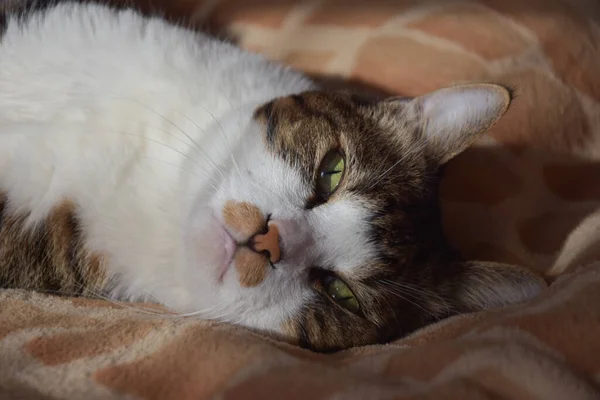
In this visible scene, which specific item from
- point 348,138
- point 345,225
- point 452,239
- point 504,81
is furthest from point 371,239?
point 504,81

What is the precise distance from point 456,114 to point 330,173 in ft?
1.12

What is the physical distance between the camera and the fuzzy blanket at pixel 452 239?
0.85 m

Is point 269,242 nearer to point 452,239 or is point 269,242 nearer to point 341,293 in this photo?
point 341,293

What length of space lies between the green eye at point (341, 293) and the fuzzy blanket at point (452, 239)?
13cm

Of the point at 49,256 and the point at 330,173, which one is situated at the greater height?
the point at 330,173

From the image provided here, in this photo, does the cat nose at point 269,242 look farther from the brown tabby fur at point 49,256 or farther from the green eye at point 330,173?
the brown tabby fur at point 49,256

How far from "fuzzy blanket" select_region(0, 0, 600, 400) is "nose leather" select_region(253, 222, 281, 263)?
0.14 metres

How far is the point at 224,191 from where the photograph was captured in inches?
42.1

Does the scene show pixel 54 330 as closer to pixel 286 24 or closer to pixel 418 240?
pixel 418 240

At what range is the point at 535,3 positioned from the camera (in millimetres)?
1718

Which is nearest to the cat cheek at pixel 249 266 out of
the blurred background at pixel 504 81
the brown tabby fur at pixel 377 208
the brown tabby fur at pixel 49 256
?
the brown tabby fur at pixel 377 208

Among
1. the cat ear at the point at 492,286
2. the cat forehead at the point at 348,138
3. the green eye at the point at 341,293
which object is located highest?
the cat forehead at the point at 348,138

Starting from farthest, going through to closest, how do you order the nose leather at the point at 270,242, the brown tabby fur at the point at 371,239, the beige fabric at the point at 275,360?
the brown tabby fur at the point at 371,239 → the nose leather at the point at 270,242 → the beige fabric at the point at 275,360

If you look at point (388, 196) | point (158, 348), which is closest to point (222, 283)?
point (158, 348)
